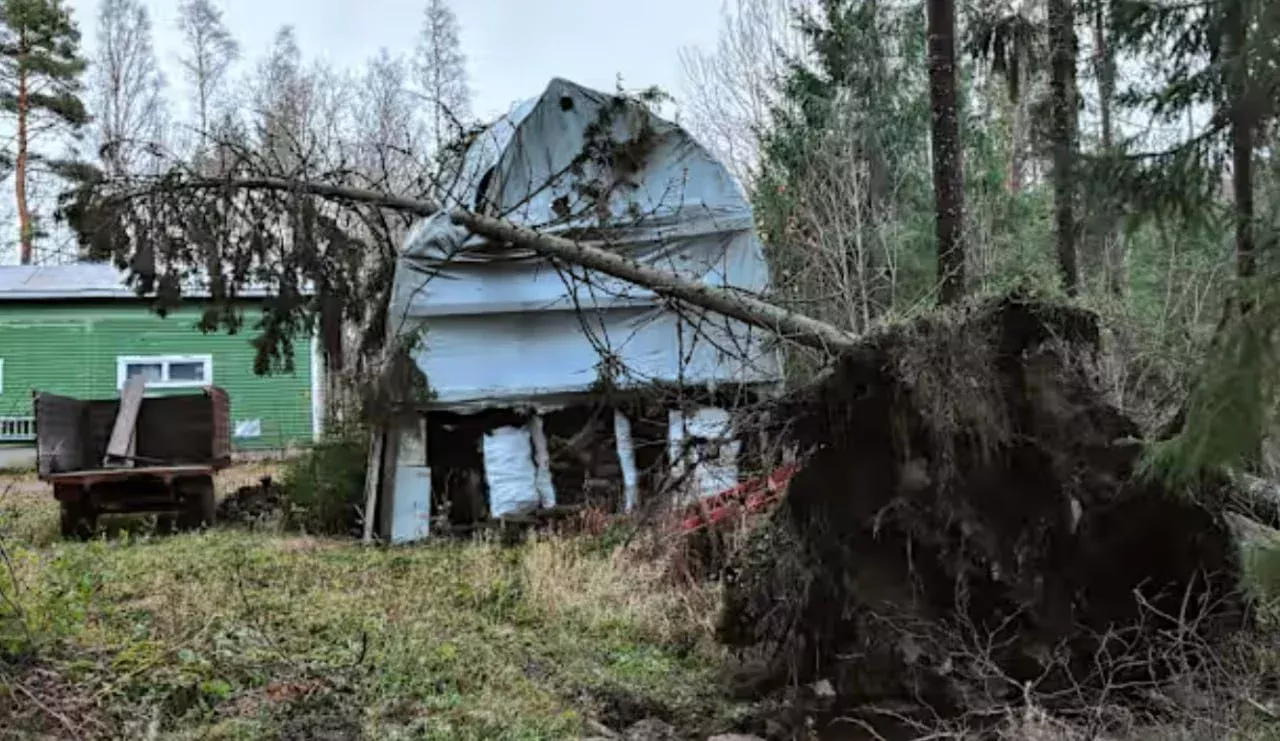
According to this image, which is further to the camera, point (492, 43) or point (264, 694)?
point (492, 43)

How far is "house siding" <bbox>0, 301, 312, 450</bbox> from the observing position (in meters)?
19.2

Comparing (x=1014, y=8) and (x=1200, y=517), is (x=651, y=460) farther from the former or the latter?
(x=1014, y=8)

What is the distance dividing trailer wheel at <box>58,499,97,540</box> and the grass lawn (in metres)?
3.28

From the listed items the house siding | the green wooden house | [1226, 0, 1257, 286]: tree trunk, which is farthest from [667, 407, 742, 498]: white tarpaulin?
the house siding

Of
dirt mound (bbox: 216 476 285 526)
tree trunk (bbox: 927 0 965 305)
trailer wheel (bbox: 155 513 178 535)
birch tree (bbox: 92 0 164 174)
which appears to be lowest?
trailer wheel (bbox: 155 513 178 535)

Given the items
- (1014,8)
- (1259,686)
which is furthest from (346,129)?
(1259,686)

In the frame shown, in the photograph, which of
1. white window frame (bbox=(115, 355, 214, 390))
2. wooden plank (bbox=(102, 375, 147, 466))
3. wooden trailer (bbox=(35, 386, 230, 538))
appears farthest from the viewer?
white window frame (bbox=(115, 355, 214, 390))

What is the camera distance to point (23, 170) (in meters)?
25.4

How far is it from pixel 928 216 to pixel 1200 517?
39.9 feet

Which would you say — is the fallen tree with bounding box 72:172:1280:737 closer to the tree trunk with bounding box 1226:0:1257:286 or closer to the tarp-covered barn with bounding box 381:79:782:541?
the tree trunk with bounding box 1226:0:1257:286

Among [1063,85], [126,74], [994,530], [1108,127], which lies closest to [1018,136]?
[1063,85]

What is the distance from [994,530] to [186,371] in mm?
A: 18510

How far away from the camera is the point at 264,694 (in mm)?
4223

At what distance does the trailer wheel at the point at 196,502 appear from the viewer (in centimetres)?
1073
